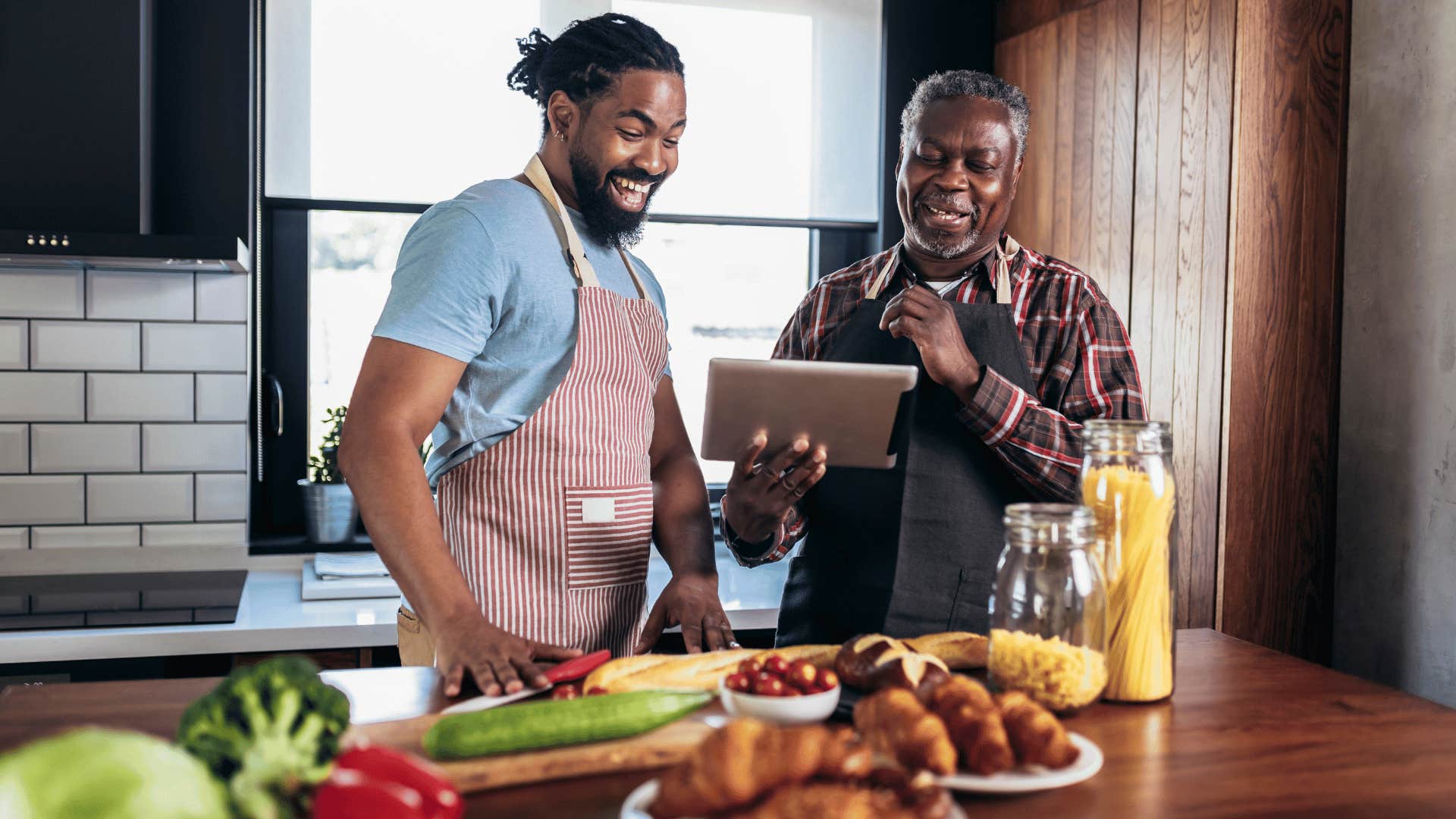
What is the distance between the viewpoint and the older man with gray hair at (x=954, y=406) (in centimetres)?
149

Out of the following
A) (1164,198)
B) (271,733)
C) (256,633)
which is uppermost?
(1164,198)

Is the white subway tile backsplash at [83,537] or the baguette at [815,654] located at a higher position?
the baguette at [815,654]

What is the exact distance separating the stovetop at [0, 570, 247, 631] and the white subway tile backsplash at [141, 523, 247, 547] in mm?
66

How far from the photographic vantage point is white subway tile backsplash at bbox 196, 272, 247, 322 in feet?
8.18

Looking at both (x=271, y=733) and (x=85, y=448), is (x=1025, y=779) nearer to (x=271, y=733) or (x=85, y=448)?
(x=271, y=733)

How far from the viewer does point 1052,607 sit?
3.31ft

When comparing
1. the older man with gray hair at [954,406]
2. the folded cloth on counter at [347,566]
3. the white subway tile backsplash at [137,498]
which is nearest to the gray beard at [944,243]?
the older man with gray hair at [954,406]

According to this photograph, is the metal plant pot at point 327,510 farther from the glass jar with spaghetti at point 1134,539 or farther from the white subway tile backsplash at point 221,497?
the glass jar with spaghetti at point 1134,539

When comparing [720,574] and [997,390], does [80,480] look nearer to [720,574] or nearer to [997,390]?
[720,574]

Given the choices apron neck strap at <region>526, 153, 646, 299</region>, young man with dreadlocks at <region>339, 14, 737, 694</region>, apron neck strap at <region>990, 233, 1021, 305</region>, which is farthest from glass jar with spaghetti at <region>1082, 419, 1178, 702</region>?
apron neck strap at <region>526, 153, 646, 299</region>

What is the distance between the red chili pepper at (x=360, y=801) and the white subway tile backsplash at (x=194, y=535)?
6.89 feet

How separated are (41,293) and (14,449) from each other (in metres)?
0.34

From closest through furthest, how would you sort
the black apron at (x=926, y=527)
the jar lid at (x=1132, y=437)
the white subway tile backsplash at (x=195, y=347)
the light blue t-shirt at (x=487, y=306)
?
the jar lid at (x=1132, y=437)
the light blue t-shirt at (x=487, y=306)
the black apron at (x=926, y=527)
the white subway tile backsplash at (x=195, y=347)

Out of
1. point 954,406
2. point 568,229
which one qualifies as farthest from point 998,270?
point 568,229
